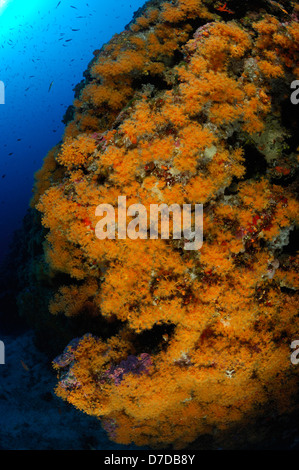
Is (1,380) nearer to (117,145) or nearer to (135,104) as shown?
(117,145)

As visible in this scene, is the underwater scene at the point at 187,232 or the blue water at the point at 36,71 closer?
the underwater scene at the point at 187,232

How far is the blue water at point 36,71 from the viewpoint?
38.1 meters

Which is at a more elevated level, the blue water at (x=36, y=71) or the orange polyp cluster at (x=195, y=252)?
the blue water at (x=36, y=71)

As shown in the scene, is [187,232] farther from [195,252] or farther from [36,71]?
[36,71]

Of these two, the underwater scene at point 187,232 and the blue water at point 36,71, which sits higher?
the blue water at point 36,71

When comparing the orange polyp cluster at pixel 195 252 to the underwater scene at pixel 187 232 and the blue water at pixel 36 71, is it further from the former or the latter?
the blue water at pixel 36 71

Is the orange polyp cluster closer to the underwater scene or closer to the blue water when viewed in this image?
the underwater scene

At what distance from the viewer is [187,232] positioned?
3.63 m

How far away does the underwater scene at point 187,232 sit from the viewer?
362 centimetres

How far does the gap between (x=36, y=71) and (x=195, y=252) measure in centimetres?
8178

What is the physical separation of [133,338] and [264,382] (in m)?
2.40

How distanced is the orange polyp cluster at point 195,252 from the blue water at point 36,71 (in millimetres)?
25892

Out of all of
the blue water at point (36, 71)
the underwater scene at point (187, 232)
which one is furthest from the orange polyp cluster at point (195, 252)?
the blue water at point (36, 71)

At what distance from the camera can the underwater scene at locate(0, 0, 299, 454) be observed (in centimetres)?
362
